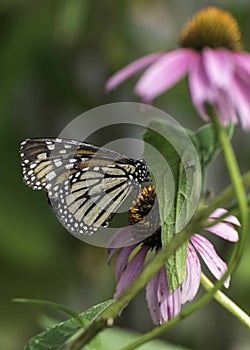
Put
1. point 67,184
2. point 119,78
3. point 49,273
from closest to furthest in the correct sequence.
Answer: point 119,78 < point 67,184 < point 49,273

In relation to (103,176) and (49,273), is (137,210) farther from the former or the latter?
(49,273)

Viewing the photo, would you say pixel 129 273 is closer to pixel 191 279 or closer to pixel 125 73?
pixel 191 279

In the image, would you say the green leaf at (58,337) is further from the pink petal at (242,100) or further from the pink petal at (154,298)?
the pink petal at (242,100)

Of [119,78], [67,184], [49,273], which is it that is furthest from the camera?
[49,273]

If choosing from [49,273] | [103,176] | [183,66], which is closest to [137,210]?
Answer: [103,176]

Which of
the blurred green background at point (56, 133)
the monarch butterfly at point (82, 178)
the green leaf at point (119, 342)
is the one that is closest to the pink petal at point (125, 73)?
the monarch butterfly at point (82, 178)

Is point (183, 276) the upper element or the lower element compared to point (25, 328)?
upper

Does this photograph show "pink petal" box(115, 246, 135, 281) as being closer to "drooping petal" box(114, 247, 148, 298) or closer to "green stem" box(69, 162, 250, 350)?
"drooping petal" box(114, 247, 148, 298)

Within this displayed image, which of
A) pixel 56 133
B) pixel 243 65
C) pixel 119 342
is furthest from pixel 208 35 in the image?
pixel 56 133

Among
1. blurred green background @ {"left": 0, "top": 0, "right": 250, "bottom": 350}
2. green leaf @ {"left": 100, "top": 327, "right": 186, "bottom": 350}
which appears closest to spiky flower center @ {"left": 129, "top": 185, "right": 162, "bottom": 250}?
green leaf @ {"left": 100, "top": 327, "right": 186, "bottom": 350}
